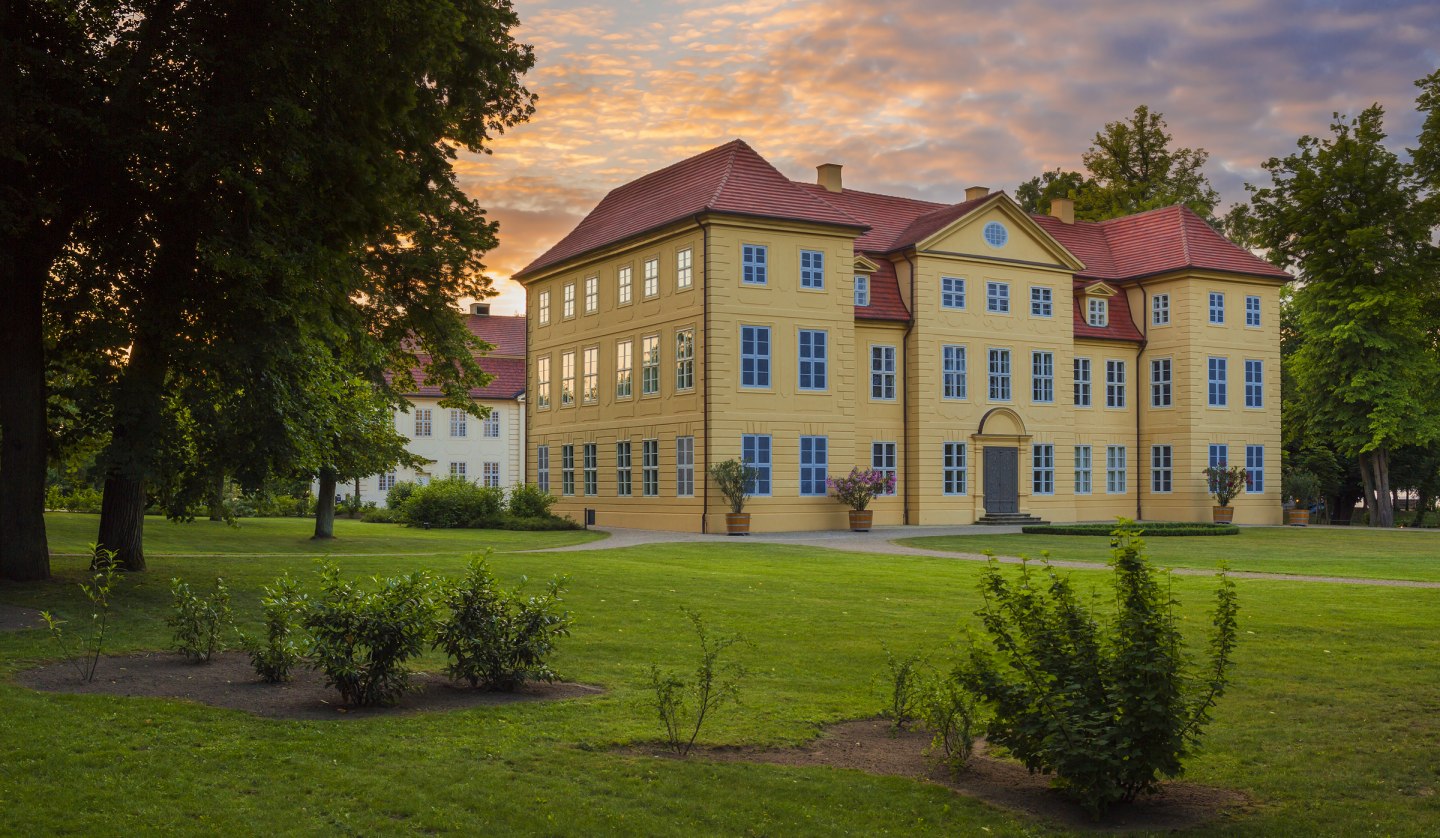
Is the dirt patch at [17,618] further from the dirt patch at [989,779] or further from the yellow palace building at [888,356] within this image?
the yellow palace building at [888,356]

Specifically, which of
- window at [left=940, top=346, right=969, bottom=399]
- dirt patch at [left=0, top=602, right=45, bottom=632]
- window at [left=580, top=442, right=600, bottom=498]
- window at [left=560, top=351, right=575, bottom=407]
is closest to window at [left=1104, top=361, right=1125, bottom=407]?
window at [left=940, top=346, right=969, bottom=399]

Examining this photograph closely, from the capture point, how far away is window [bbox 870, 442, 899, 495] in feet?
137

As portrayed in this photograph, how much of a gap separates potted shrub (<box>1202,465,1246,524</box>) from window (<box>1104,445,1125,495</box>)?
3.10 m

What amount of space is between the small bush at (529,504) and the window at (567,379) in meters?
5.74

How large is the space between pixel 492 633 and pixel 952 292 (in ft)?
113

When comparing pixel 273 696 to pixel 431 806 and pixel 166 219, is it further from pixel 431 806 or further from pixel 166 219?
pixel 166 219

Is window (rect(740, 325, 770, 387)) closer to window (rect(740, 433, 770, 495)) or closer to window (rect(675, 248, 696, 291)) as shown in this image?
window (rect(740, 433, 770, 495))

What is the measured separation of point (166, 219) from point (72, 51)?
225cm

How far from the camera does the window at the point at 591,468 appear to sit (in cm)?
4384

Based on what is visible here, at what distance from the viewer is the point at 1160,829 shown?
7539 millimetres

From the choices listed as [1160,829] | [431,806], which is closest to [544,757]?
[431,806]

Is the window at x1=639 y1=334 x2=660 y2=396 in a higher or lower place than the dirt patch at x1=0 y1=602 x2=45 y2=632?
higher

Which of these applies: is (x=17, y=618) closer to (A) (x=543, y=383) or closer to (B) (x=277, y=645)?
(B) (x=277, y=645)

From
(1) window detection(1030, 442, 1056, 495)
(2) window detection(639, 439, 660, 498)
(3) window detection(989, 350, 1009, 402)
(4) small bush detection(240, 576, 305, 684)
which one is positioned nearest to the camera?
(4) small bush detection(240, 576, 305, 684)
